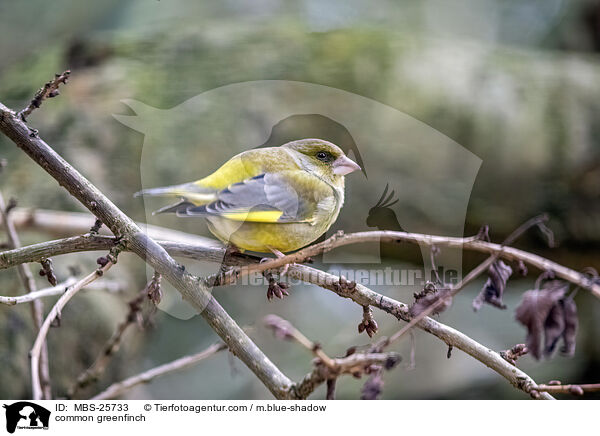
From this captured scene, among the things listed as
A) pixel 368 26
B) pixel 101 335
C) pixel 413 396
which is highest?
pixel 368 26

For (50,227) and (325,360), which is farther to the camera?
(50,227)

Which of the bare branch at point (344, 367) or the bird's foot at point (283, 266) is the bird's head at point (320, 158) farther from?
the bare branch at point (344, 367)

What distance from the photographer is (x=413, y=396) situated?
954mm

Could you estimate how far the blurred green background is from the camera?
0.94 m

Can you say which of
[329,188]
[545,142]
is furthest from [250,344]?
[545,142]

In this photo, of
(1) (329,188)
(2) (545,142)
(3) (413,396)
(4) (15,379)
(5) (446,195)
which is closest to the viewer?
(1) (329,188)

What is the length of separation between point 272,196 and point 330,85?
0.42m

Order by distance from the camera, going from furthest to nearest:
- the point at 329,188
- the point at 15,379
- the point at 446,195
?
the point at 446,195 → the point at 15,379 → the point at 329,188

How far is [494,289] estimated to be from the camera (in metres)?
0.47

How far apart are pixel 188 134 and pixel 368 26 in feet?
1.38
